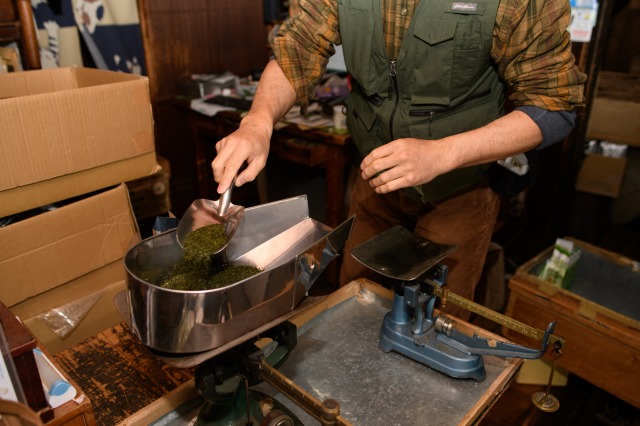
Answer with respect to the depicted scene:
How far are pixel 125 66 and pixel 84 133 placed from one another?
59.7 inches

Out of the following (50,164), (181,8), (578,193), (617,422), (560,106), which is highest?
(181,8)

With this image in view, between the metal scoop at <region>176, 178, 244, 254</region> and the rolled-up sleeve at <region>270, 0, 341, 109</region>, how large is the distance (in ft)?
1.89

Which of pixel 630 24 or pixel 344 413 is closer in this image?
pixel 344 413

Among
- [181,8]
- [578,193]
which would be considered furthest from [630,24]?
[181,8]

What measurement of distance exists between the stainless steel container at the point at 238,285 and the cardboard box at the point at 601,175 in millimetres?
2528

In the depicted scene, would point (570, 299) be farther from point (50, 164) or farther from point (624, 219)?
point (50, 164)

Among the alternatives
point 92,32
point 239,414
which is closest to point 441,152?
point 239,414

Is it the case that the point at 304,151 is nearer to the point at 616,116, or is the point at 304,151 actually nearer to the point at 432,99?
the point at 432,99

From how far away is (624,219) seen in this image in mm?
3162

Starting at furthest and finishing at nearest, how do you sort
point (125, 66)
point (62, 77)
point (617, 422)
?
point (125, 66), point (617, 422), point (62, 77)

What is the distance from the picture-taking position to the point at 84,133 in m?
1.40

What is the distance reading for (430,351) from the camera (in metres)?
1.07

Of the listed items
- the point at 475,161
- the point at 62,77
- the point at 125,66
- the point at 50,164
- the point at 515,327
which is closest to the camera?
the point at 515,327

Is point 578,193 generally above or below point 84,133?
below
